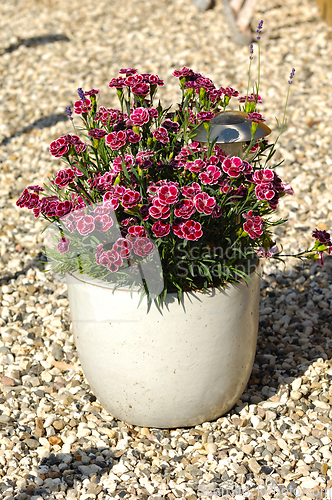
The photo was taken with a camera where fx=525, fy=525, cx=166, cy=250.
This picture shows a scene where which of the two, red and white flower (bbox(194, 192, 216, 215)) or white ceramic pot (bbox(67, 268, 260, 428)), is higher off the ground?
red and white flower (bbox(194, 192, 216, 215))

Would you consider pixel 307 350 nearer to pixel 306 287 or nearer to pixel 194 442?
pixel 306 287

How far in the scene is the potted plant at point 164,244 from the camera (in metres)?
1.78

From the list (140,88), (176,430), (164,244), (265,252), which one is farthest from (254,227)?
(176,430)

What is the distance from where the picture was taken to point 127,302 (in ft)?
6.21

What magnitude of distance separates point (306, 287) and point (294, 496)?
4.76 feet

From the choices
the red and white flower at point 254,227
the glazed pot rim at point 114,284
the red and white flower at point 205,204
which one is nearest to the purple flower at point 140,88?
the red and white flower at point 205,204

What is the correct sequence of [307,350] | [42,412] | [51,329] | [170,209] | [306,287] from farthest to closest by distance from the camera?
[306,287] < [51,329] < [307,350] < [42,412] < [170,209]

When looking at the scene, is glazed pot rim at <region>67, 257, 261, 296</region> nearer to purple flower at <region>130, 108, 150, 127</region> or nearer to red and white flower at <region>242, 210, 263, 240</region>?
red and white flower at <region>242, 210, 263, 240</region>

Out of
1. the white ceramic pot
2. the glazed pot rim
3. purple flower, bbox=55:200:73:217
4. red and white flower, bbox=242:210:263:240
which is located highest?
purple flower, bbox=55:200:73:217

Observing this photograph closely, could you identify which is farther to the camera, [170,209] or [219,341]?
[219,341]

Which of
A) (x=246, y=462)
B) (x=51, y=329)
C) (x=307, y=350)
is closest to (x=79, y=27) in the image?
(x=51, y=329)

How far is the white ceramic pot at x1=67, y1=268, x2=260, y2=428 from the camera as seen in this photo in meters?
1.92

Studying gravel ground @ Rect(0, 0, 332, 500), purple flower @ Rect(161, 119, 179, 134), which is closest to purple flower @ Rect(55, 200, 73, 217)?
purple flower @ Rect(161, 119, 179, 134)

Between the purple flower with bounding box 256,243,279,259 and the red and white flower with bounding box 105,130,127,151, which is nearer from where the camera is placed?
the red and white flower with bounding box 105,130,127,151
